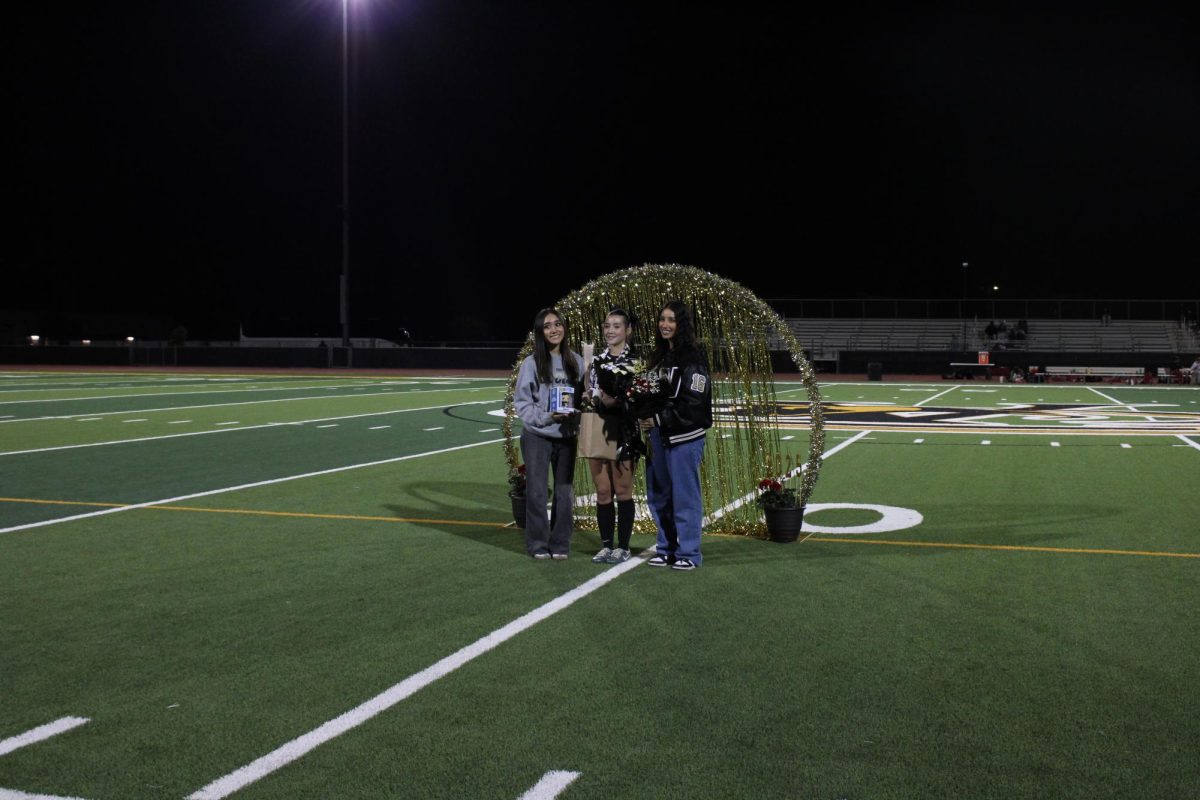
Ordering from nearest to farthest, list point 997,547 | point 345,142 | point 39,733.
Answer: point 39,733
point 997,547
point 345,142

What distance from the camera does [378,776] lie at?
355 centimetres

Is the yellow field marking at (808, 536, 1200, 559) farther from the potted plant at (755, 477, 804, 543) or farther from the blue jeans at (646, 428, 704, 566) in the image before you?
the blue jeans at (646, 428, 704, 566)

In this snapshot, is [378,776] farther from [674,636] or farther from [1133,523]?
[1133,523]

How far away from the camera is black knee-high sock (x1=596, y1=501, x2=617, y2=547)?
700 cm

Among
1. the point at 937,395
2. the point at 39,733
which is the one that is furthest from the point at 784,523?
the point at 937,395

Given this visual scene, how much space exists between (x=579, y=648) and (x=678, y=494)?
1892 mm

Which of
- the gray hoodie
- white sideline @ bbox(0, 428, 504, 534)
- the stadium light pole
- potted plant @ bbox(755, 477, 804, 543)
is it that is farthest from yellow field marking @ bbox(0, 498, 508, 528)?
the stadium light pole

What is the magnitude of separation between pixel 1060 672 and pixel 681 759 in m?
1.94

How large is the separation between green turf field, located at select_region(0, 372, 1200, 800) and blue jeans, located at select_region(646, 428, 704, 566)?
0.23 meters

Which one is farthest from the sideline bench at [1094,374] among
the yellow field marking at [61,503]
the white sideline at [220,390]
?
the yellow field marking at [61,503]

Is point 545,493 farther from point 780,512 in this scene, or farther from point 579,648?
point 579,648

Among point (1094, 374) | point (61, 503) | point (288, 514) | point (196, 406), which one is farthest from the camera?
point (1094, 374)

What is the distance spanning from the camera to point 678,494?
6.69 meters

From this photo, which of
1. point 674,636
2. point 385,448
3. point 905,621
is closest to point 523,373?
point 674,636
